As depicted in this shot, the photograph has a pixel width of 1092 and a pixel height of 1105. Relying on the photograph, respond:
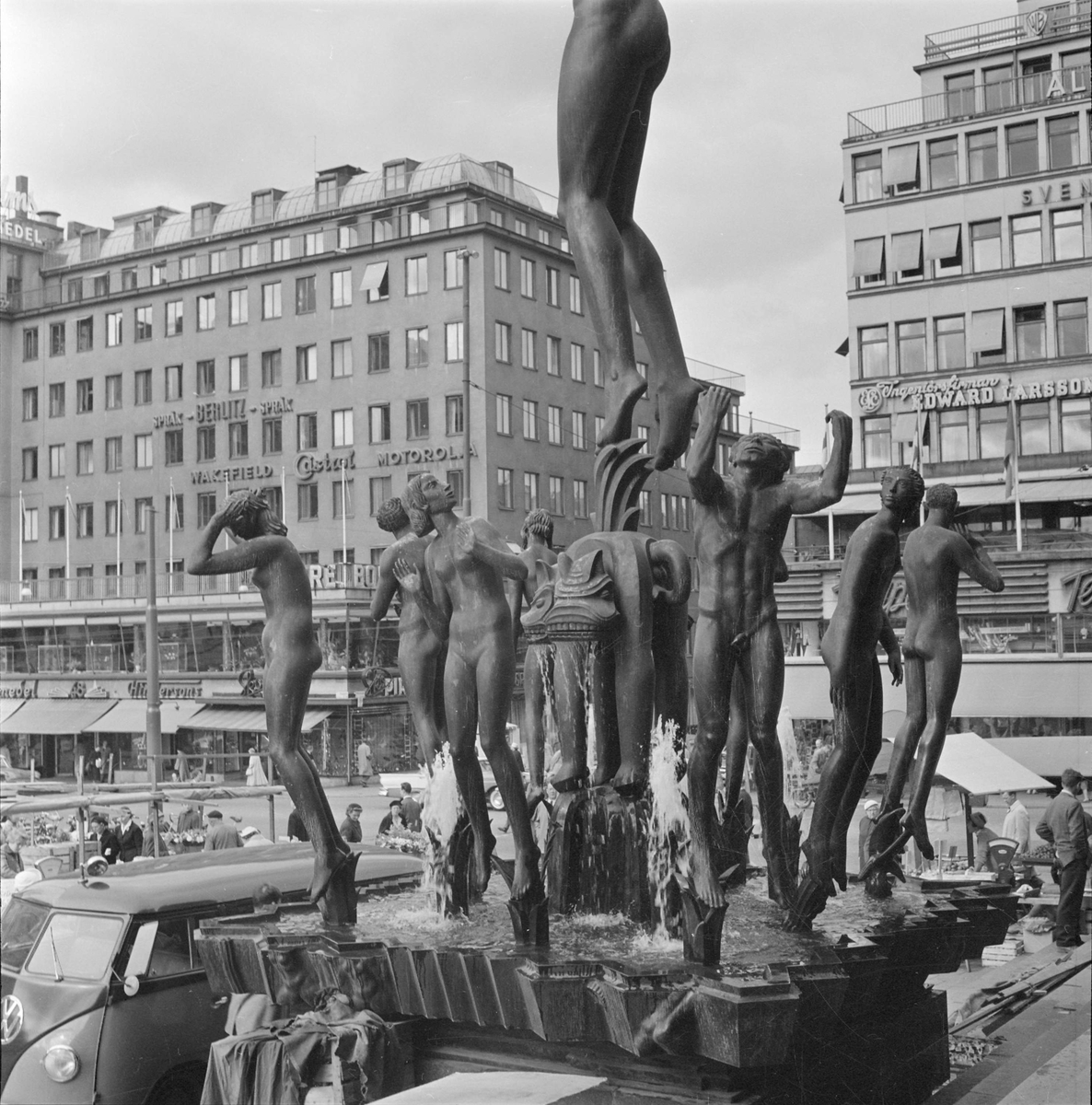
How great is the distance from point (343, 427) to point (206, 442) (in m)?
7.08

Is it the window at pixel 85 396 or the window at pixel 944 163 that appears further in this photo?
the window at pixel 85 396

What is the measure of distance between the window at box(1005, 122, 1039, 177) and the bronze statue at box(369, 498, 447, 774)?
39.3m

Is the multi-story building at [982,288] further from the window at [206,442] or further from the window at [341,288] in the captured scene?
the window at [206,442]

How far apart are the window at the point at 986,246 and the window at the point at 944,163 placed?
167cm

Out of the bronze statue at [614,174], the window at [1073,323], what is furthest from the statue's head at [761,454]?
the window at [1073,323]

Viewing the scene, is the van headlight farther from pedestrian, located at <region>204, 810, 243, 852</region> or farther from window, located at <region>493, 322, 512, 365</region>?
window, located at <region>493, 322, 512, 365</region>

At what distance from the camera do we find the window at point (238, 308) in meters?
59.4

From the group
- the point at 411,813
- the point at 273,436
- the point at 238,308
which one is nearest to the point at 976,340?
the point at 273,436

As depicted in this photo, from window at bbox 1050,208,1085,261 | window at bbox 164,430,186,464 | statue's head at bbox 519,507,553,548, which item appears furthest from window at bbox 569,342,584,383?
statue's head at bbox 519,507,553,548

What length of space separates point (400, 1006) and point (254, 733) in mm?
44193

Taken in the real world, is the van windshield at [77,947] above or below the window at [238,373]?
below

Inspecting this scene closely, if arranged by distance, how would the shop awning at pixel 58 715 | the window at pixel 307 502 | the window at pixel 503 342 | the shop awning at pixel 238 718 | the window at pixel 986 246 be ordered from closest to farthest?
the window at pixel 986 246, the shop awning at pixel 238 718, the window at pixel 503 342, the shop awning at pixel 58 715, the window at pixel 307 502

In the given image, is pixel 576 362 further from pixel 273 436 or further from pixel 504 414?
pixel 273 436

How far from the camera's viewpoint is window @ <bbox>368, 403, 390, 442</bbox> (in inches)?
2197
